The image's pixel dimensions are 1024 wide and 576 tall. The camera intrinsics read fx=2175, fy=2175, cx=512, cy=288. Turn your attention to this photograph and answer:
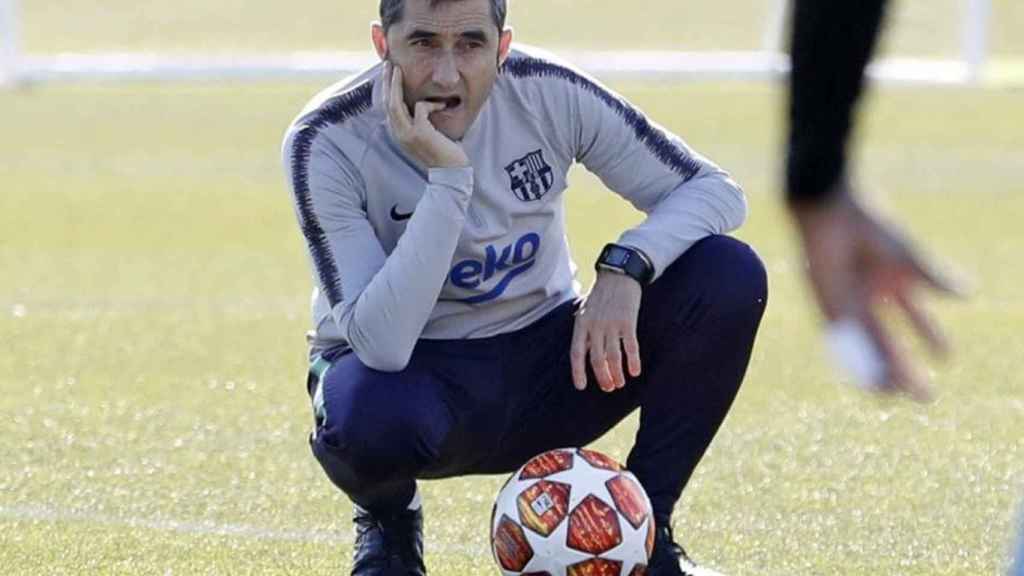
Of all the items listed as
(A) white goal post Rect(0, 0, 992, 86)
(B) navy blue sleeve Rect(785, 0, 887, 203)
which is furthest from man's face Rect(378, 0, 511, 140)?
(A) white goal post Rect(0, 0, 992, 86)

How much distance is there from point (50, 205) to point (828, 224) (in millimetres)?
12982

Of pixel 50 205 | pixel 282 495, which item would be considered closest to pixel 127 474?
pixel 282 495

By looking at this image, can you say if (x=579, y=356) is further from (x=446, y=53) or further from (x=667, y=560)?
(x=446, y=53)

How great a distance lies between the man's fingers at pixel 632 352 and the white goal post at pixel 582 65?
67.8ft

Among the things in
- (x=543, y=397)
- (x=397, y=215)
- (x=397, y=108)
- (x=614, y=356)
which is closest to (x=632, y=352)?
(x=614, y=356)

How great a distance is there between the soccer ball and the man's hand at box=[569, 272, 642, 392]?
296 mm

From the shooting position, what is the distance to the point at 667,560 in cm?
493

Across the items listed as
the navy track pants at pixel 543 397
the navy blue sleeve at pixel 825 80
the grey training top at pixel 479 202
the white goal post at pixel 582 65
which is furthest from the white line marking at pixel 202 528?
the white goal post at pixel 582 65

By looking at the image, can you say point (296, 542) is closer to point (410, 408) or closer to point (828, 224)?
point (410, 408)

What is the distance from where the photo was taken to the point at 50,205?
1461cm

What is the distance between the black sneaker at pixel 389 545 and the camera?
5023mm

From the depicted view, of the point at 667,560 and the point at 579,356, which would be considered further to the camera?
the point at 579,356

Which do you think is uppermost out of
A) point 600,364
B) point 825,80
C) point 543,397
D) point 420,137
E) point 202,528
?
point 825,80

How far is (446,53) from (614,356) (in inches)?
31.6
